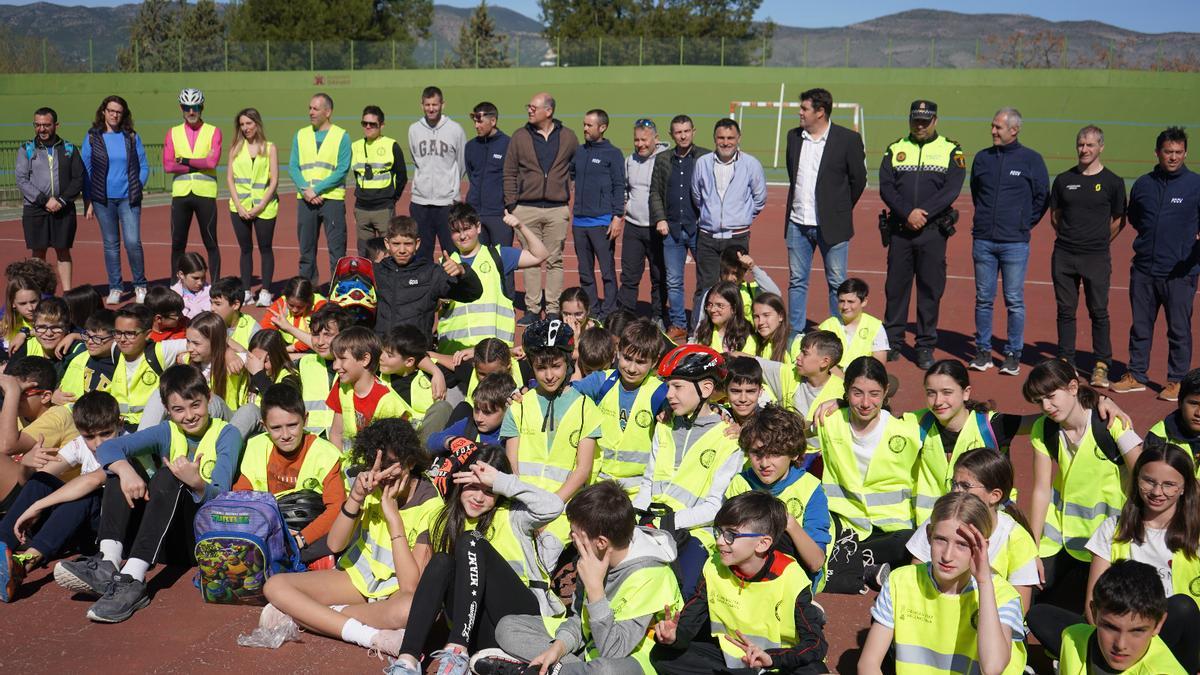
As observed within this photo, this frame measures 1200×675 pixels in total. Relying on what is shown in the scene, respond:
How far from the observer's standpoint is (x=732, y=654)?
4.58m

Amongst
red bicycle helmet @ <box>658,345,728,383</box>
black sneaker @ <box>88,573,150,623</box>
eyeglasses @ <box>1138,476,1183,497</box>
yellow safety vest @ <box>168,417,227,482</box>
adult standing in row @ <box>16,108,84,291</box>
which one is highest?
adult standing in row @ <box>16,108,84,291</box>

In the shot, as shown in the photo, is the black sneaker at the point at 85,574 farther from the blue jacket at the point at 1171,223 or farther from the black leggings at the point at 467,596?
the blue jacket at the point at 1171,223

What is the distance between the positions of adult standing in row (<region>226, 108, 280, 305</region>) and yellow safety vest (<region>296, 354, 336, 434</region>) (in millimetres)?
5418

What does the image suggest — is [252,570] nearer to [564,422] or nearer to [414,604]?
[414,604]

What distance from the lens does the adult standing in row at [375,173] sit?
12266 mm

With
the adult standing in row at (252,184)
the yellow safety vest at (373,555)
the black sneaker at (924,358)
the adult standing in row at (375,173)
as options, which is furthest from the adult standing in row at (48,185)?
the black sneaker at (924,358)

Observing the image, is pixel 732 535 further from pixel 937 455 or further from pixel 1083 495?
pixel 1083 495

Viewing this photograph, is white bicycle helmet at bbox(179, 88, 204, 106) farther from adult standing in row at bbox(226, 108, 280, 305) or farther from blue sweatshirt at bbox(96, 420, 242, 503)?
blue sweatshirt at bbox(96, 420, 242, 503)

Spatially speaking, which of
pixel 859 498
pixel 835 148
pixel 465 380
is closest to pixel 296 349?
pixel 465 380

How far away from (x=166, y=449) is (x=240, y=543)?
925mm

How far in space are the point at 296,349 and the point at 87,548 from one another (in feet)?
7.61

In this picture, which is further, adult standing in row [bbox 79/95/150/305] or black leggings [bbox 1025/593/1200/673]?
adult standing in row [bbox 79/95/150/305]

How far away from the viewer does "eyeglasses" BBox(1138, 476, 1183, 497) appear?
4.68 metres

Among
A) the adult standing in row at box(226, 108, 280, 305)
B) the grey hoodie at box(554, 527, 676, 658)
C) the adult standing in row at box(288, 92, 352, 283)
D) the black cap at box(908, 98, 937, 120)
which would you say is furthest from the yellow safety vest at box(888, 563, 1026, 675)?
the adult standing in row at box(226, 108, 280, 305)
